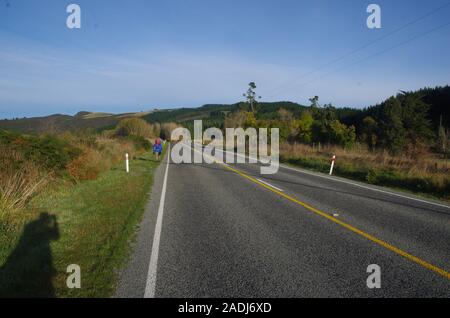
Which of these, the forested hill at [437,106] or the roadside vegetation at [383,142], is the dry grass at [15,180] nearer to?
the roadside vegetation at [383,142]

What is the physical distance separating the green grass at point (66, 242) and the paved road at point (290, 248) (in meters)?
0.35

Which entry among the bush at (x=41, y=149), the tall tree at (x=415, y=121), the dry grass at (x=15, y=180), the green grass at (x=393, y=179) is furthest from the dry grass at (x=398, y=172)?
the tall tree at (x=415, y=121)

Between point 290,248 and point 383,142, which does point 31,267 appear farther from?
point 383,142

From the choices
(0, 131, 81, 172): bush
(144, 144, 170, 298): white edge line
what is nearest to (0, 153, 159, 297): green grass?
(144, 144, 170, 298): white edge line

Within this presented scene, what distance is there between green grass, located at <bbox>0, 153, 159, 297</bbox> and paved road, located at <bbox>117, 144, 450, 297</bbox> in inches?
13.7

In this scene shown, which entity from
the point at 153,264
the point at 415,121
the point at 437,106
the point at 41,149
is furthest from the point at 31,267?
the point at 437,106

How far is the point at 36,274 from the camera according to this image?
157 inches

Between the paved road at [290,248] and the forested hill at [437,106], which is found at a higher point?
the forested hill at [437,106]

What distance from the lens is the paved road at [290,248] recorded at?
3.69 meters

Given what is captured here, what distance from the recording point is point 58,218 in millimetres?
6555

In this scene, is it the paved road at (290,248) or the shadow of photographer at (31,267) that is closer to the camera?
the shadow of photographer at (31,267)

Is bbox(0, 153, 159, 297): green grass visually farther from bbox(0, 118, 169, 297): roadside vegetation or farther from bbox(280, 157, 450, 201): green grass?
bbox(280, 157, 450, 201): green grass

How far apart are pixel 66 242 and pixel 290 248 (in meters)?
4.25

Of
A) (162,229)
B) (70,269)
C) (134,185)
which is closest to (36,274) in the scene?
(70,269)
